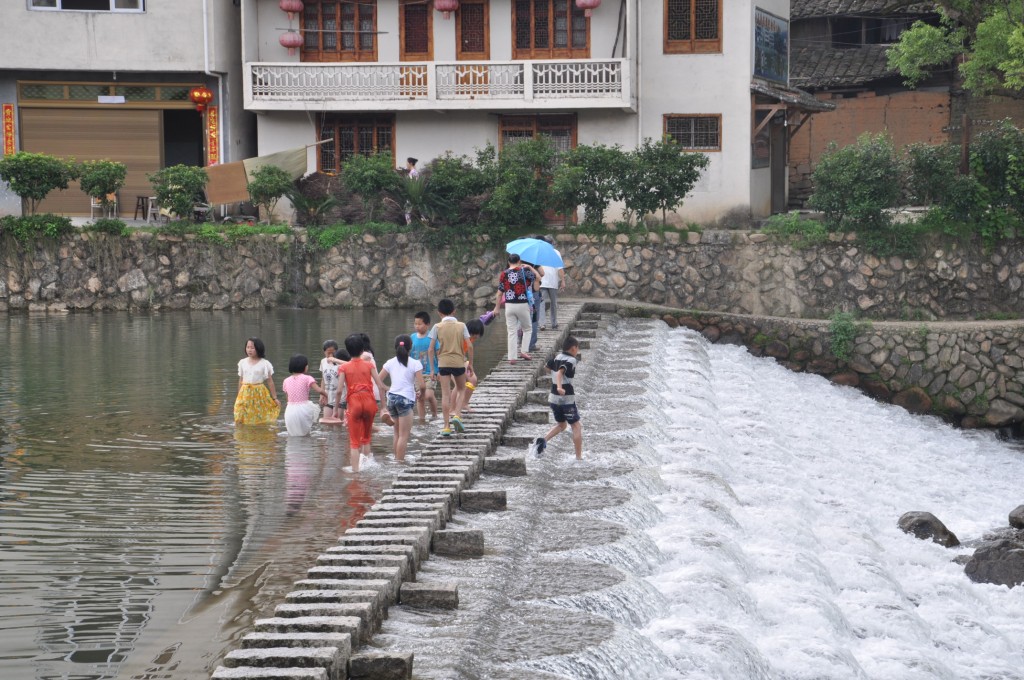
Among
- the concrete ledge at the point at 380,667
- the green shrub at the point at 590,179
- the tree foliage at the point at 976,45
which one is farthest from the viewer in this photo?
the tree foliage at the point at 976,45

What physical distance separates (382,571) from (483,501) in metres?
2.55

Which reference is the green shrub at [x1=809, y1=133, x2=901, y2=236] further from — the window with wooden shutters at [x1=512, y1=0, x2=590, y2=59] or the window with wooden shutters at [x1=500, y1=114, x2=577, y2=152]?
the window with wooden shutters at [x1=512, y1=0, x2=590, y2=59]

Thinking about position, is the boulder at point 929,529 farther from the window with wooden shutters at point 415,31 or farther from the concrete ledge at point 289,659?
the window with wooden shutters at point 415,31

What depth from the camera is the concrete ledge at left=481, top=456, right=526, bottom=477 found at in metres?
12.5

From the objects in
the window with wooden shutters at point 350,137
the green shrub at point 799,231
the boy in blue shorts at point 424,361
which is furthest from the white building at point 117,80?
the boy in blue shorts at point 424,361

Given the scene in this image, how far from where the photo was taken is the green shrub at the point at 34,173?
2945 centimetres

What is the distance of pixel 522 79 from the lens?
3128 centimetres

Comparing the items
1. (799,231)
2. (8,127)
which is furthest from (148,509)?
(8,127)

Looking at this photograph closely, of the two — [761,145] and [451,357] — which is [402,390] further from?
[761,145]

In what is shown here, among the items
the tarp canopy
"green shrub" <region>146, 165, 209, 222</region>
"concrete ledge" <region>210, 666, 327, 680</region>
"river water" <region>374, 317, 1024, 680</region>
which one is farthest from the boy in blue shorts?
the tarp canopy

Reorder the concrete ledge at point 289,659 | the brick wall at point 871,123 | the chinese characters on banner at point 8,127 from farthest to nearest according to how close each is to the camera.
Result: the brick wall at point 871,123 < the chinese characters on banner at point 8,127 < the concrete ledge at point 289,659

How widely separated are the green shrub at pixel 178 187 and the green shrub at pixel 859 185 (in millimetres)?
13671

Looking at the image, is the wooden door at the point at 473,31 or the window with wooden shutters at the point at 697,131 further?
the wooden door at the point at 473,31

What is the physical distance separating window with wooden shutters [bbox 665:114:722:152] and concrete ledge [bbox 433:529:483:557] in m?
23.1
